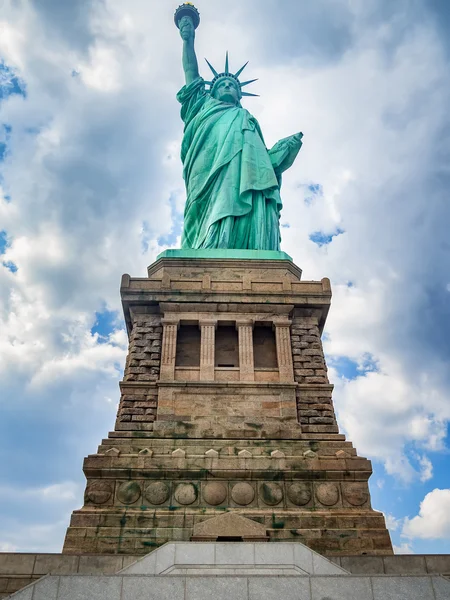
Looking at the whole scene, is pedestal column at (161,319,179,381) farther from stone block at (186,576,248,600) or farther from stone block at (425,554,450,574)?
stone block at (186,576,248,600)

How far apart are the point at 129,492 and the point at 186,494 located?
1.31 meters

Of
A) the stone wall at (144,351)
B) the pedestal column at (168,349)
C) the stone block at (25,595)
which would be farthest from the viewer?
the stone wall at (144,351)

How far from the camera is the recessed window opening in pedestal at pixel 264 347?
17.2 meters

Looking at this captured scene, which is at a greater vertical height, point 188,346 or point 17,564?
point 188,346

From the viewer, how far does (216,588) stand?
Result: 819 centimetres

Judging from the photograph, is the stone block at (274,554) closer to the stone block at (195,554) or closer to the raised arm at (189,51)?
the stone block at (195,554)

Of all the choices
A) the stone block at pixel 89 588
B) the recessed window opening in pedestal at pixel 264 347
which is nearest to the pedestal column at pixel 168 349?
the recessed window opening in pedestal at pixel 264 347

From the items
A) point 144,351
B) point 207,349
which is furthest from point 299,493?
point 144,351

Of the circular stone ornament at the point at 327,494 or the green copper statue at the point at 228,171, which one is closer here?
the circular stone ornament at the point at 327,494


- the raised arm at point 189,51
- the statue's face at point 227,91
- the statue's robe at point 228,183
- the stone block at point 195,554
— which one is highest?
the raised arm at point 189,51

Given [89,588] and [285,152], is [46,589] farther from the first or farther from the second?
[285,152]

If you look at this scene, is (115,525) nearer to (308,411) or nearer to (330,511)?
(330,511)

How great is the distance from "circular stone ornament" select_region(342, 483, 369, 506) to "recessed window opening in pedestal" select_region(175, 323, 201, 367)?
17.8 feet

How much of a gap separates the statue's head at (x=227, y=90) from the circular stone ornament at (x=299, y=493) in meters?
19.6
